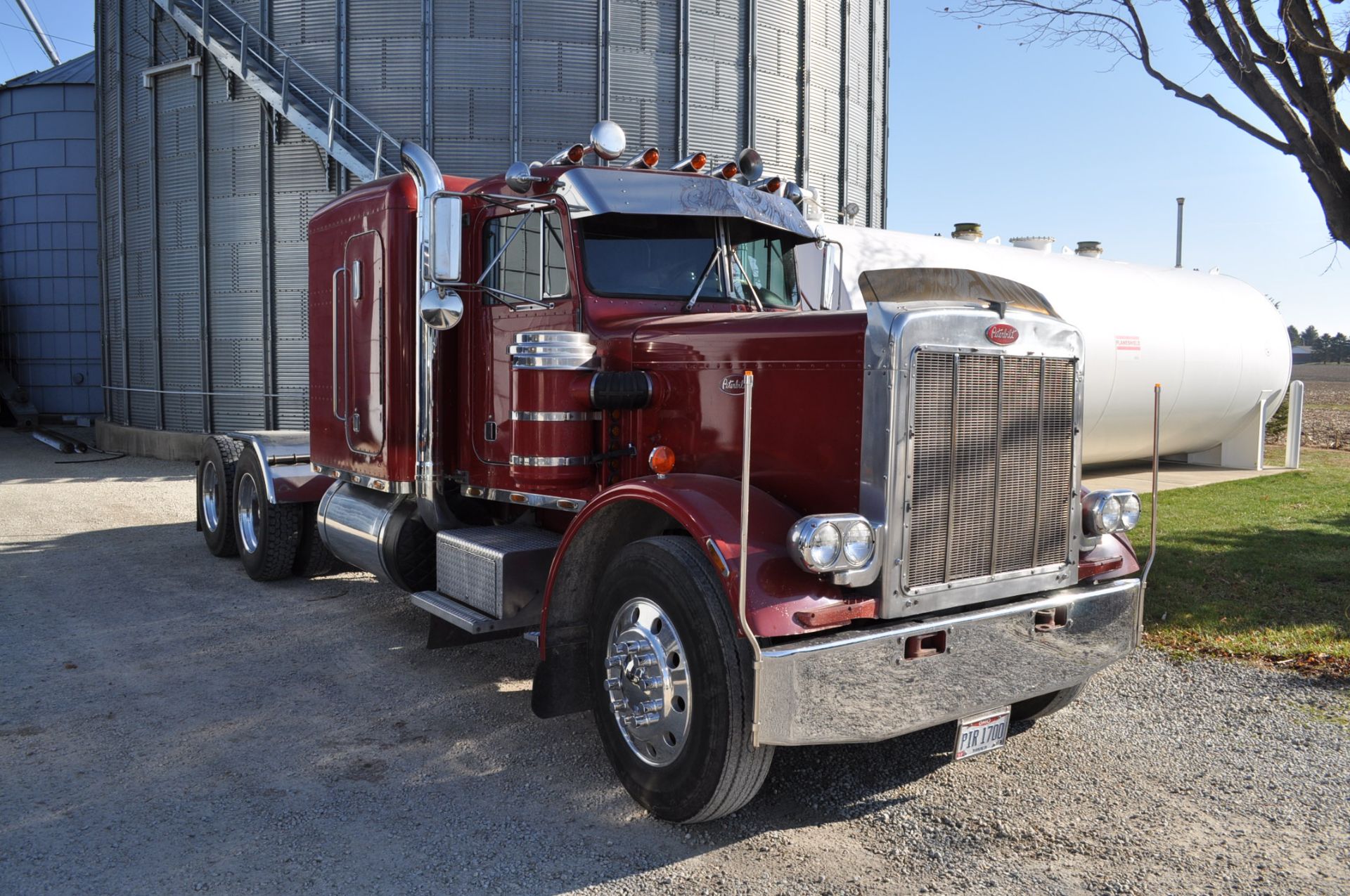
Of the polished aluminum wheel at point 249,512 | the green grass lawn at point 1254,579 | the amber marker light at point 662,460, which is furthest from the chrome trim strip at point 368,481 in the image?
the green grass lawn at point 1254,579

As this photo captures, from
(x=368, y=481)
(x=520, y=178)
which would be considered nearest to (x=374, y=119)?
(x=368, y=481)

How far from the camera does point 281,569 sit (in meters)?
8.50

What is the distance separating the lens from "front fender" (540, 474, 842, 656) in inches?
151

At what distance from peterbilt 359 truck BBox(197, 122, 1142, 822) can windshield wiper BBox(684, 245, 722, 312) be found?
Result: 26 mm

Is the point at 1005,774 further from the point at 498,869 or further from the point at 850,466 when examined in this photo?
A: the point at 498,869

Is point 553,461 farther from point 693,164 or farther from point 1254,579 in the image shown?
point 1254,579

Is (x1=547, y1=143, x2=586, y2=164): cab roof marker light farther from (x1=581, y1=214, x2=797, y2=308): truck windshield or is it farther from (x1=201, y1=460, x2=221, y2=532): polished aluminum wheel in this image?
(x1=201, y1=460, x2=221, y2=532): polished aluminum wheel

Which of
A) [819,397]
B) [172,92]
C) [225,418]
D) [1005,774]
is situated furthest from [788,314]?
[172,92]

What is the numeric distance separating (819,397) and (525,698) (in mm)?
2472

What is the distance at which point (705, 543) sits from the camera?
3947 mm

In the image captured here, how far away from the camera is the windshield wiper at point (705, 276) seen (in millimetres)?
5574

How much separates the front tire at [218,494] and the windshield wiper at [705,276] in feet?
17.7

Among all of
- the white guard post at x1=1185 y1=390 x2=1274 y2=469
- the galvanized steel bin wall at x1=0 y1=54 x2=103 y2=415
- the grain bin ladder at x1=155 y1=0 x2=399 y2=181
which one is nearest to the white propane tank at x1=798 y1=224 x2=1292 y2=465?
the white guard post at x1=1185 y1=390 x2=1274 y2=469

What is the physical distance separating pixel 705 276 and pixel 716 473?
1.34 meters
